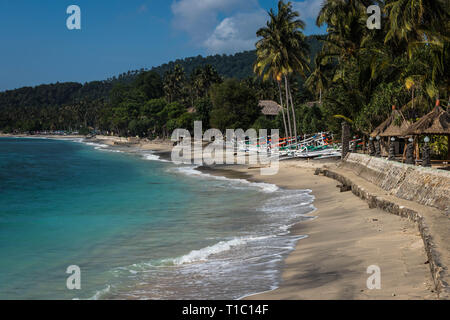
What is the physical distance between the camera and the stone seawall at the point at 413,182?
1052cm

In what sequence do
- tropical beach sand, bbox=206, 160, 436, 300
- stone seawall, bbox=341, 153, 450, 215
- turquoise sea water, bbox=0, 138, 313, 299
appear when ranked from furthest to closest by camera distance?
stone seawall, bbox=341, 153, 450, 215 < turquoise sea water, bbox=0, 138, 313, 299 < tropical beach sand, bbox=206, 160, 436, 300

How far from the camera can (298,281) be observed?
302 inches

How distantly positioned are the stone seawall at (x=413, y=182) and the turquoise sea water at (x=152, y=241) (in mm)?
2833

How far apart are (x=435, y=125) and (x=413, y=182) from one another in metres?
5.84

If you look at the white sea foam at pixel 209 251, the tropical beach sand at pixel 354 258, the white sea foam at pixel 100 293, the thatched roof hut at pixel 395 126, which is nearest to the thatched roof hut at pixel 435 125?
the thatched roof hut at pixel 395 126

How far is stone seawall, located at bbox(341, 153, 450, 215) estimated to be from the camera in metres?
10.5

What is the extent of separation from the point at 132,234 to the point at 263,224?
4163 millimetres

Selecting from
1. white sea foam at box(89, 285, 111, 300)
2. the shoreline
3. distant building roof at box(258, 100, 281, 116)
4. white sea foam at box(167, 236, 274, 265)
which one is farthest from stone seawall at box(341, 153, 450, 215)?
distant building roof at box(258, 100, 281, 116)

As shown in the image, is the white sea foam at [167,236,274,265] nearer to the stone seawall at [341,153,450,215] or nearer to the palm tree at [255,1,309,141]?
the stone seawall at [341,153,450,215]

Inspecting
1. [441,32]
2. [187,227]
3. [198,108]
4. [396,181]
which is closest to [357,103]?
[441,32]

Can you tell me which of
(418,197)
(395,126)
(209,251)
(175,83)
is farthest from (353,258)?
(175,83)

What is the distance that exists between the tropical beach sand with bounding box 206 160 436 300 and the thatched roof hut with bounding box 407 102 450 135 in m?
5.00

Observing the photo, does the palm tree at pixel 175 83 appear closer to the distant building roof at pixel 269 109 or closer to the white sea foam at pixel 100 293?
the distant building roof at pixel 269 109

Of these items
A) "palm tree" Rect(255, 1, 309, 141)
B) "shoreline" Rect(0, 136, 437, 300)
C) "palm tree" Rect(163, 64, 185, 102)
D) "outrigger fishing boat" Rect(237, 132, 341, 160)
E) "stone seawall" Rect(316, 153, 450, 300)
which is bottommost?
"shoreline" Rect(0, 136, 437, 300)
